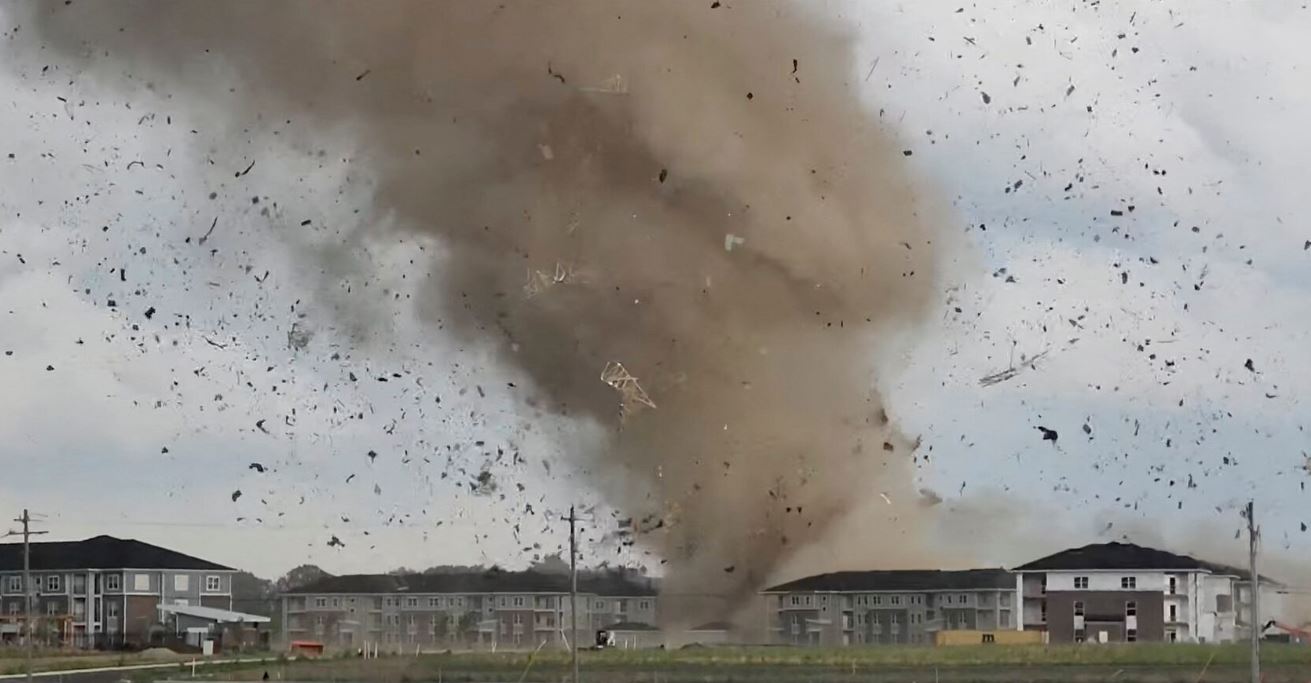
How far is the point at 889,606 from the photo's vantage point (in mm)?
68250

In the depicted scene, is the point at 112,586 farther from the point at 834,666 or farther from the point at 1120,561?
the point at 1120,561

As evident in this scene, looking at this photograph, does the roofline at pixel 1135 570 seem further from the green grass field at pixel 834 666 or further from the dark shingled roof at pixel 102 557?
the dark shingled roof at pixel 102 557

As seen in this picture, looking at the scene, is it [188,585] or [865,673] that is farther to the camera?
[188,585]

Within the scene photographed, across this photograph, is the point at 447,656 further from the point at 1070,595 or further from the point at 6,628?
the point at 6,628

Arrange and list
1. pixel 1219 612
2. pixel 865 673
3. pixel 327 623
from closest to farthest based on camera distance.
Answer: pixel 865 673
pixel 1219 612
pixel 327 623

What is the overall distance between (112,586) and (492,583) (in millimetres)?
31324

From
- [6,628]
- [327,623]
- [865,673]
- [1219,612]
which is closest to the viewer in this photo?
[865,673]

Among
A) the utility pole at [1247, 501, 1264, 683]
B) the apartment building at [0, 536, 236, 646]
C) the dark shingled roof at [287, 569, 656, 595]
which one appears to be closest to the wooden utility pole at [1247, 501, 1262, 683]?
the utility pole at [1247, 501, 1264, 683]

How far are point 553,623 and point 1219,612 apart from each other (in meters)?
24.9

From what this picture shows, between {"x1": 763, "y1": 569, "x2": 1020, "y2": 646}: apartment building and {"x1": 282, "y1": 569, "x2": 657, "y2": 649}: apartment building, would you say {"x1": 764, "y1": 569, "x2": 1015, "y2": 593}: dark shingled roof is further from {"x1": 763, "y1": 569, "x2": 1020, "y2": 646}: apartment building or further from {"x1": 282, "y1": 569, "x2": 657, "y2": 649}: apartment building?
{"x1": 282, "y1": 569, "x2": 657, "y2": 649}: apartment building

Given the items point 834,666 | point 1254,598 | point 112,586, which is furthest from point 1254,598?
point 112,586

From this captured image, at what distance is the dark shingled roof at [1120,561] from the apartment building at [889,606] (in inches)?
71.8

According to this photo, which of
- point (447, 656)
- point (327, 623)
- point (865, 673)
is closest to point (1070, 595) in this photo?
point (865, 673)

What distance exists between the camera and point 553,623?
6944 centimetres
